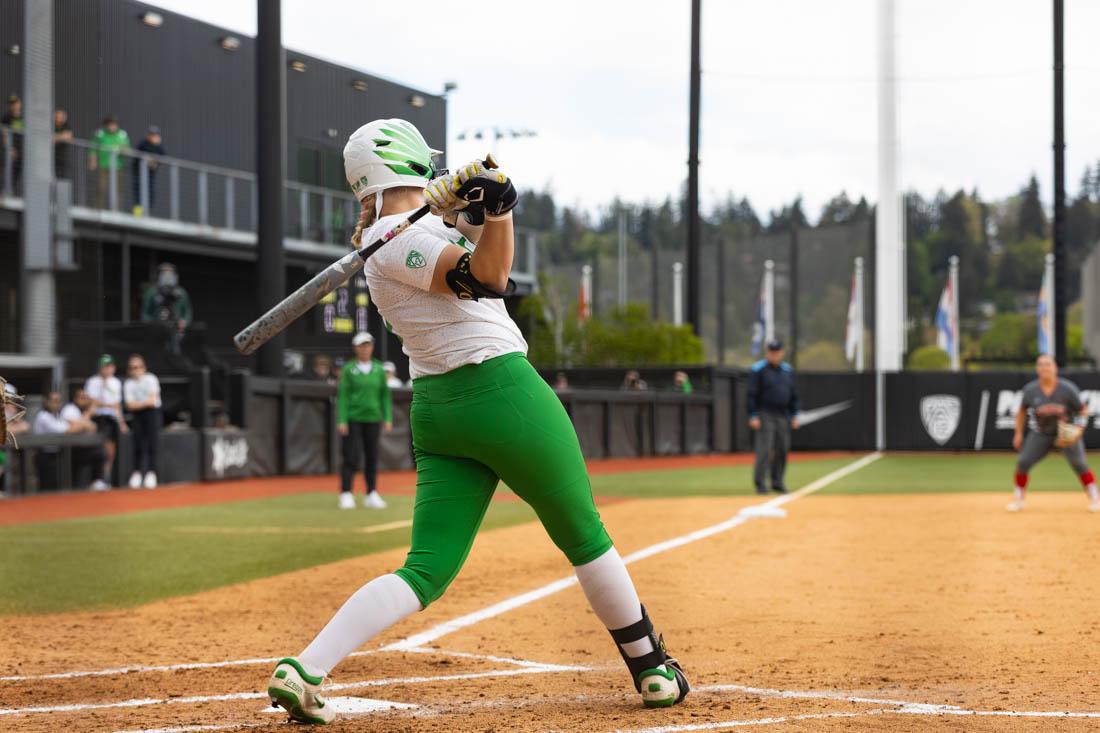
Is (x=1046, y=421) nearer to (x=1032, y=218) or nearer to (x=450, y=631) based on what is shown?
(x=450, y=631)

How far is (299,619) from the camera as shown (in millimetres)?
7328

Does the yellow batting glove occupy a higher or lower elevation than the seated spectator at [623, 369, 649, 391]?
higher

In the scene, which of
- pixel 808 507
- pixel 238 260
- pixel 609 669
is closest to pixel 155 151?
pixel 238 260

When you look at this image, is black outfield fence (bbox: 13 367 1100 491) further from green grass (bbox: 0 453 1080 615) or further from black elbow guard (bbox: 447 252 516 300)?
black elbow guard (bbox: 447 252 516 300)

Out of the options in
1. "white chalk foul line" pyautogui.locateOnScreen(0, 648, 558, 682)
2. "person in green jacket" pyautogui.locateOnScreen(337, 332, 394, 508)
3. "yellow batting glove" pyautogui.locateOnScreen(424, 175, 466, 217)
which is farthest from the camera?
"person in green jacket" pyautogui.locateOnScreen(337, 332, 394, 508)

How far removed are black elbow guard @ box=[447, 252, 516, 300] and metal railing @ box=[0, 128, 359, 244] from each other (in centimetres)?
1960

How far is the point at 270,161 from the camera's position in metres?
21.0

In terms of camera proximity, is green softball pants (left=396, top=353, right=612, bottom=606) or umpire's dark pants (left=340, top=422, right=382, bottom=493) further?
umpire's dark pants (left=340, top=422, right=382, bottom=493)

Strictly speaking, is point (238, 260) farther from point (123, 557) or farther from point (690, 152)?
point (123, 557)

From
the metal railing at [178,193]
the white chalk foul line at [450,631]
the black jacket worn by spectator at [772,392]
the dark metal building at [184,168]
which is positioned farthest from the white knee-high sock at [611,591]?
the metal railing at [178,193]

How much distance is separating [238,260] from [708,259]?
54.0 metres

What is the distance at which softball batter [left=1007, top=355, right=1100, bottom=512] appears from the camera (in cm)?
1416

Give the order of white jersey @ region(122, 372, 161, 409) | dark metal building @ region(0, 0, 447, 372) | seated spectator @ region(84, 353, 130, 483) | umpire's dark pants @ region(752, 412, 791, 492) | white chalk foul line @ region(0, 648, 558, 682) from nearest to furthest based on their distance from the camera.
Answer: white chalk foul line @ region(0, 648, 558, 682)
umpire's dark pants @ region(752, 412, 791, 492)
dark metal building @ region(0, 0, 447, 372)
white jersey @ region(122, 372, 161, 409)
seated spectator @ region(84, 353, 130, 483)

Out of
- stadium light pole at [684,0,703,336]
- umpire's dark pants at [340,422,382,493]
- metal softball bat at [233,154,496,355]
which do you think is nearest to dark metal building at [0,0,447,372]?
umpire's dark pants at [340,422,382,493]
